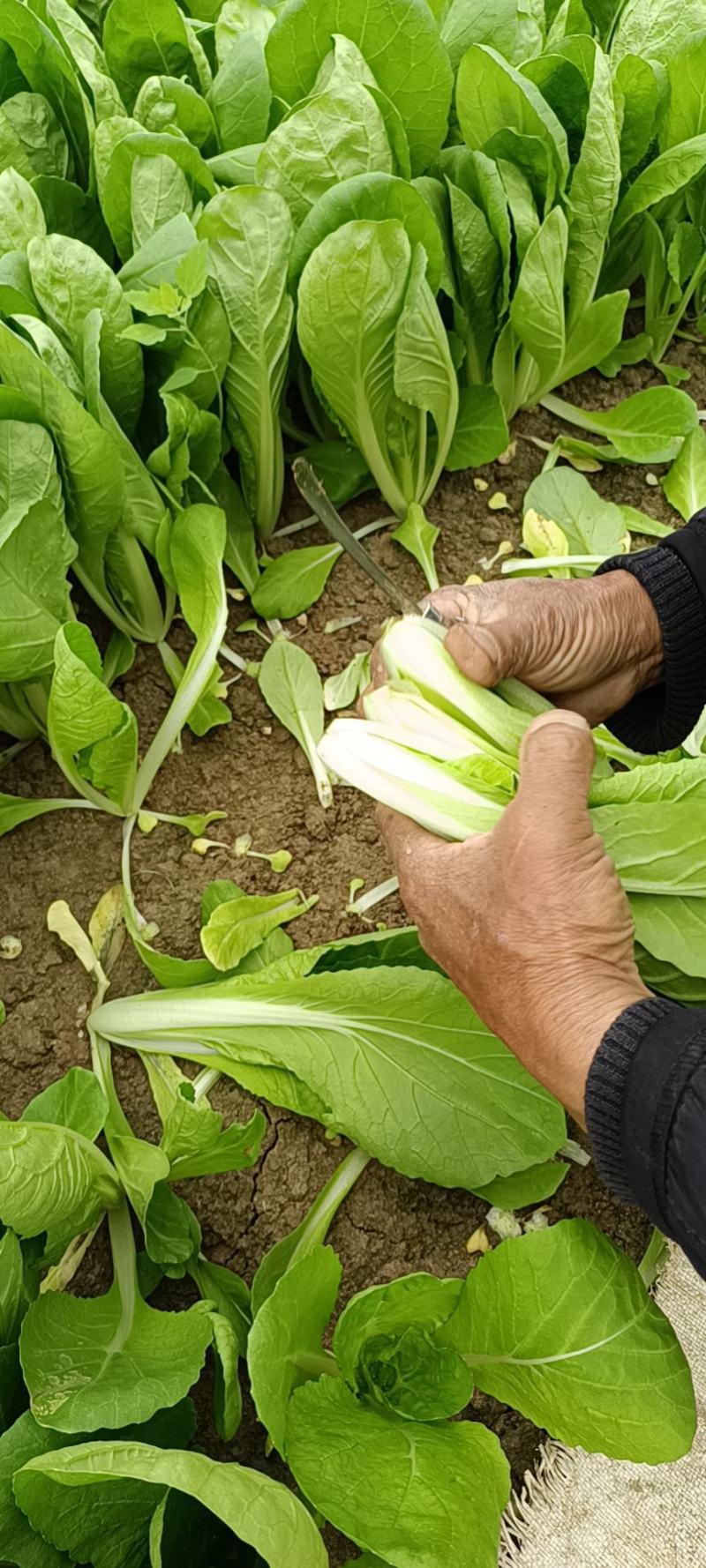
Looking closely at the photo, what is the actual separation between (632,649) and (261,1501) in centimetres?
75

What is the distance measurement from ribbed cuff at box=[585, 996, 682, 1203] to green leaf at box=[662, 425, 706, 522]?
2.84 feet

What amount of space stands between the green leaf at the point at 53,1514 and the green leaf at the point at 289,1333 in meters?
0.11

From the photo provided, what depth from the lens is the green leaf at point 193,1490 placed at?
734 mm

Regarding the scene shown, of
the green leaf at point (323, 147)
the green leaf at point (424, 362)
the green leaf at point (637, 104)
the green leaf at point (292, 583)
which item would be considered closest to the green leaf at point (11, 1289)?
the green leaf at point (292, 583)

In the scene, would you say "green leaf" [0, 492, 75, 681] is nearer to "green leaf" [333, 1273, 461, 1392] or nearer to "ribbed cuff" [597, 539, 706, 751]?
"ribbed cuff" [597, 539, 706, 751]

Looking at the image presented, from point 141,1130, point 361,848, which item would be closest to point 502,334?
point 361,848

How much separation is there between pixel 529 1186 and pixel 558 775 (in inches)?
16.7

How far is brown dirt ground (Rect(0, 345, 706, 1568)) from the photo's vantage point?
1.07m

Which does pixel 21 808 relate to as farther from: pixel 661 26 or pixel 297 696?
pixel 661 26

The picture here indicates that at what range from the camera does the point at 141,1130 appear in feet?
3.62

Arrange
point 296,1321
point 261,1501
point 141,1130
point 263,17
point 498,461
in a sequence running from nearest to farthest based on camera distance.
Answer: point 261,1501 < point 296,1321 < point 141,1130 < point 263,17 < point 498,461

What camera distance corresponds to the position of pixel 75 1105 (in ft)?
3.25

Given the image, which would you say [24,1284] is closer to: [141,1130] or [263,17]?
[141,1130]

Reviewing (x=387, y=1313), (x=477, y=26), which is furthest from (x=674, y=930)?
(x=477, y=26)
